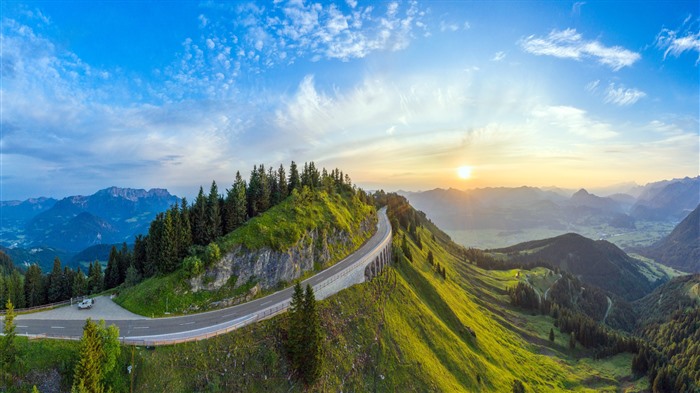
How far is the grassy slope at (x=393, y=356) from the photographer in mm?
47688

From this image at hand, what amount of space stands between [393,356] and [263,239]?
129 ft

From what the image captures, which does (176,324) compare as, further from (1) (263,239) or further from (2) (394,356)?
(2) (394,356)

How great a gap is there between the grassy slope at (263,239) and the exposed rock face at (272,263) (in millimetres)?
1240

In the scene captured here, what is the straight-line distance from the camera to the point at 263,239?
75562 mm

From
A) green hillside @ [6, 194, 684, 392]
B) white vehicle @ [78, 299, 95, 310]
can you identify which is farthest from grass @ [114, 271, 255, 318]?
green hillside @ [6, 194, 684, 392]

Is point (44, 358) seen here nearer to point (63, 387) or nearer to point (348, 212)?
point (63, 387)

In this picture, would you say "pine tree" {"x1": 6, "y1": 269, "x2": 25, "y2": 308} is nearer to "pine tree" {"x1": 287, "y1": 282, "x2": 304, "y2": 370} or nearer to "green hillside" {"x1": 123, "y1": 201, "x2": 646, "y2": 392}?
"green hillside" {"x1": 123, "y1": 201, "x2": 646, "y2": 392}

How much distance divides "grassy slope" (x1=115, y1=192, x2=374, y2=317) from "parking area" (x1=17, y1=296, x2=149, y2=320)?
141 cm

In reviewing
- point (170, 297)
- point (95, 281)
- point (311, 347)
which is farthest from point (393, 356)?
point (95, 281)

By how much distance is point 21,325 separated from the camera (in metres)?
51.9

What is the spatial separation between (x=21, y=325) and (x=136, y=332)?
19.2 meters

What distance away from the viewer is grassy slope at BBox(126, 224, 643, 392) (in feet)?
156

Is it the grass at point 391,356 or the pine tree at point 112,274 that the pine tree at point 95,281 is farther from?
the grass at point 391,356

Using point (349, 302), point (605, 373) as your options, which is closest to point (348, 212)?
point (349, 302)
